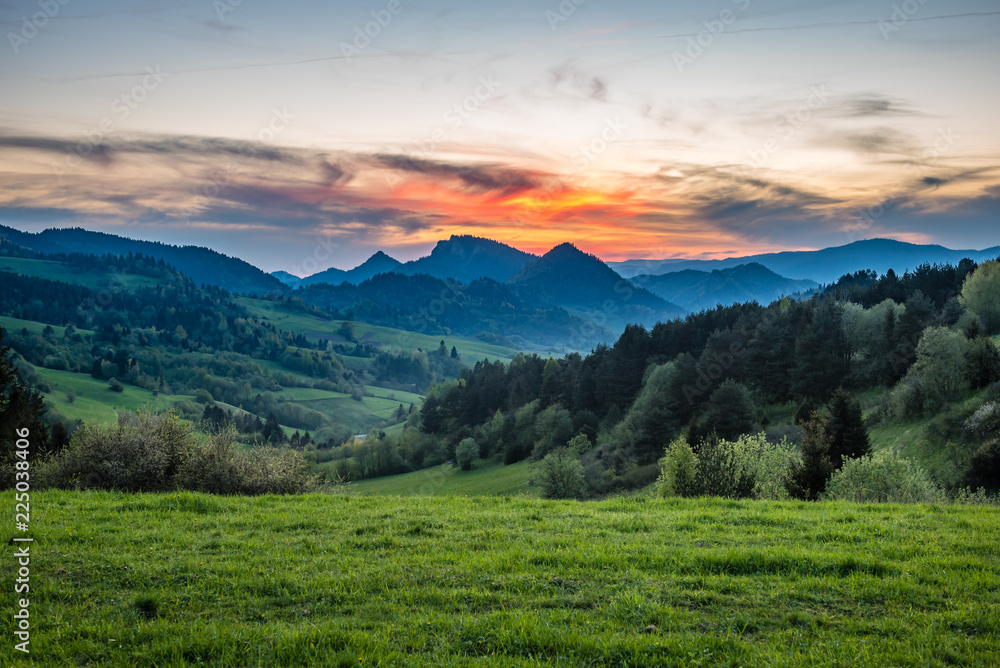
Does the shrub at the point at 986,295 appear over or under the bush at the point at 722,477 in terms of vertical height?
over

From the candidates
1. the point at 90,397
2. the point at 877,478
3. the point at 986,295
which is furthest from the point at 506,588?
the point at 90,397

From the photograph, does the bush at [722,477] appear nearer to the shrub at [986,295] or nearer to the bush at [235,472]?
the bush at [235,472]

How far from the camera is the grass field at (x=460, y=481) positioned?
274 feet

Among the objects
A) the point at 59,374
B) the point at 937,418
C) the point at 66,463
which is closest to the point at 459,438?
the point at 937,418

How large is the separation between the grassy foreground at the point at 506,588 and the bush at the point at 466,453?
9555 centimetres

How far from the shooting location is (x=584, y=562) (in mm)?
10242

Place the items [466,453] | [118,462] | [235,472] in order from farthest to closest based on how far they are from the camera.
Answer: [466,453] < [235,472] < [118,462]

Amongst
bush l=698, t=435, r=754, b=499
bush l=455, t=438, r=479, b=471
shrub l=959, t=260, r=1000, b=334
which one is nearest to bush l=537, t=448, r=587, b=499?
bush l=698, t=435, r=754, b=499

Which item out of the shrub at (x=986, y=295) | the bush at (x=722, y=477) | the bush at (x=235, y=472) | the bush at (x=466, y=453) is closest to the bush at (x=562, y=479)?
the bush at (x=722, y=477)

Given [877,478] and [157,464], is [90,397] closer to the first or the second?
[157,464]

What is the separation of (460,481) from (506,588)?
302 ft

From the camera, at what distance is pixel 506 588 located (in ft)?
30.0

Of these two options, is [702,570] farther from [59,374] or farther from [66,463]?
[59,374]

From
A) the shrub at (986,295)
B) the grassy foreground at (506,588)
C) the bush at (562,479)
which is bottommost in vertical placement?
the bush at (562,479)
